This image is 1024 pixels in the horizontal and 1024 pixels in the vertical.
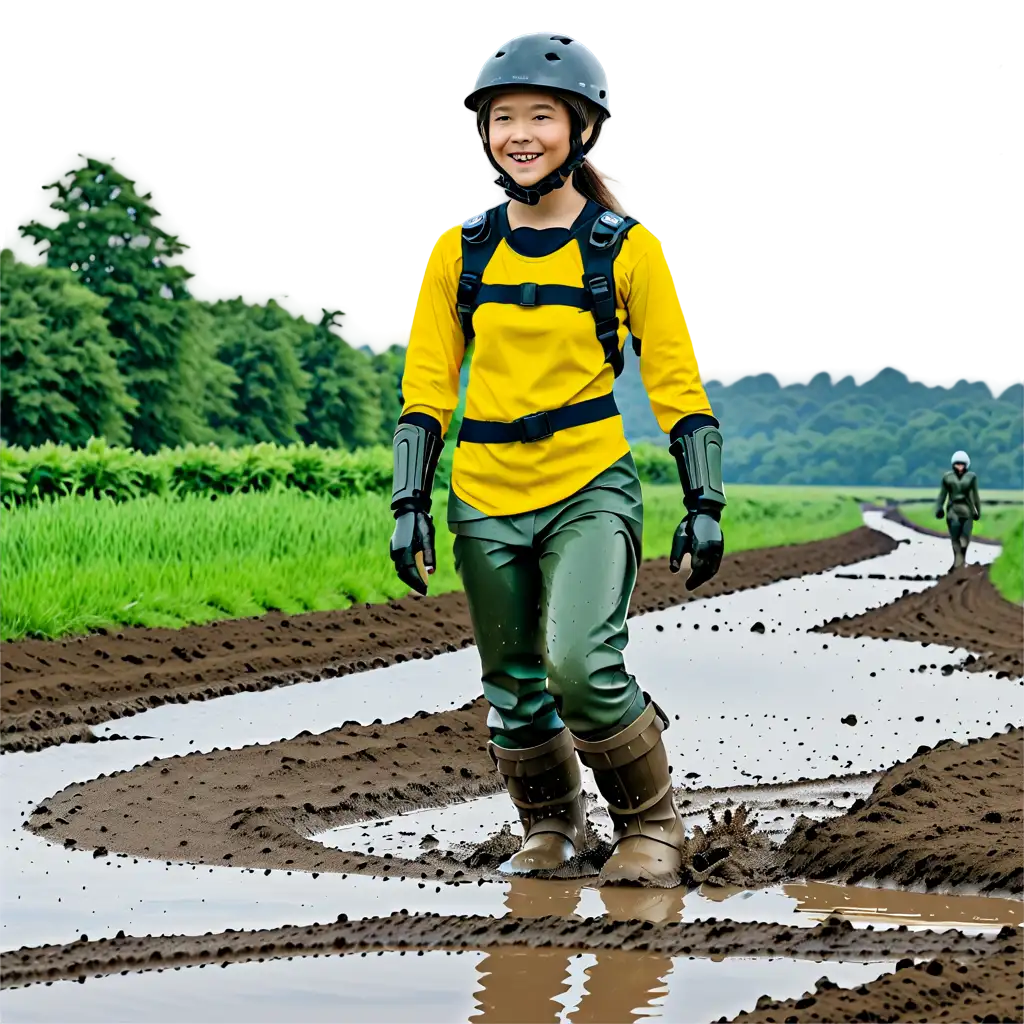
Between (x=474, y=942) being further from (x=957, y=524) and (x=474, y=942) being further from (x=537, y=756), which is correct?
(x=957, y=524)

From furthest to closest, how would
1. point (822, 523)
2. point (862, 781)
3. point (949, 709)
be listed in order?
1. point (822, 523)
2. point (949, 709)
3. point (862, 781)

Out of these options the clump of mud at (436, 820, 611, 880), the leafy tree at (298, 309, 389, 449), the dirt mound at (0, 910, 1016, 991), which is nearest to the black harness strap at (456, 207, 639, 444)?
the clump of mud at (436, 820, 611, 880)

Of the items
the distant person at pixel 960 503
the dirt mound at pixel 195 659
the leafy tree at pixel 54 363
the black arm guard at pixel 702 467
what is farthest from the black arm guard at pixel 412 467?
the leafy tree at pixel 54 363

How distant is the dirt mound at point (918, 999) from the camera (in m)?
3.84

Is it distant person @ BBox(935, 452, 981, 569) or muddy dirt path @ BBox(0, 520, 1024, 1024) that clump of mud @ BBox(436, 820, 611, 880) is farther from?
distant person @ BBox(935, 452, 981, 569)

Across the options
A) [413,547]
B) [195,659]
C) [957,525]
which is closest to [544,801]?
[413,547]

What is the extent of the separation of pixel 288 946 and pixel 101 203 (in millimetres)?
46381

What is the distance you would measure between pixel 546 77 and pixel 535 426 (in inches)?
41.9

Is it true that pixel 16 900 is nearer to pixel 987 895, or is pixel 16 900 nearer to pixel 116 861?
pixel 116 861

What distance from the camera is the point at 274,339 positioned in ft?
205

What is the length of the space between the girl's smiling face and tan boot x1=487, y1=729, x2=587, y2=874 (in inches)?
70.1

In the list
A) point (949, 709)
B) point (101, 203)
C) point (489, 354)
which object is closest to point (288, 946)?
point (489, 354)

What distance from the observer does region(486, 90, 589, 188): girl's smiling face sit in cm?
573

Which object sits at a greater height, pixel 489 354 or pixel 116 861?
pixel 489 354
